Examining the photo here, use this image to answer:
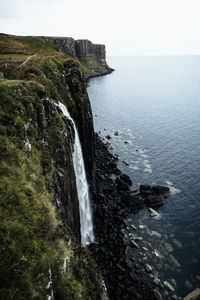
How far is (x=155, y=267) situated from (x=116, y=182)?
1863cm

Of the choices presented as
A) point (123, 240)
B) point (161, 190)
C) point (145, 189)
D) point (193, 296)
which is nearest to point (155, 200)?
point (161, 190)

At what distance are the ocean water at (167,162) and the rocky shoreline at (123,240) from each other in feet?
4.65

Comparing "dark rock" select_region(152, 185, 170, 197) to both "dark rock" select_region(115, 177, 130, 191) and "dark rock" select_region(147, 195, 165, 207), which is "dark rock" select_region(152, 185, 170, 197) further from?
"dark rock" select_region(115, 177, 130, 191)

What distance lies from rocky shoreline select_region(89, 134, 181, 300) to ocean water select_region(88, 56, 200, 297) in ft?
4.65

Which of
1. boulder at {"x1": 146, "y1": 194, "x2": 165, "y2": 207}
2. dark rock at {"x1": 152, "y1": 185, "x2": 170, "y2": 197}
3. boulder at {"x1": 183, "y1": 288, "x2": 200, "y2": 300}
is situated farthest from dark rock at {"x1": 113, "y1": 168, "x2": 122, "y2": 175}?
boulder at {"x1": 183, "y1": 288, "x2": 200, "y2": 300}

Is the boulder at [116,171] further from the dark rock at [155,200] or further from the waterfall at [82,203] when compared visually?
the waterfall at [82,203]

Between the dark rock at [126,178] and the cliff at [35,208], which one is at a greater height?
the cliff at [35,208]

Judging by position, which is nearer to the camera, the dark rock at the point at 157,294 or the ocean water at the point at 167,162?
the dark rock at the point at 157,294

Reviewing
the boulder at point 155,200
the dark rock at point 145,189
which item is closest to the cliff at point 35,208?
the boulder at point 155,200

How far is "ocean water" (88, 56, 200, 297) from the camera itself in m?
26.1

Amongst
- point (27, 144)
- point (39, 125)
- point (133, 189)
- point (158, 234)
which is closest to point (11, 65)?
point (39, 125)

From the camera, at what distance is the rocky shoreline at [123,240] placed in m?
22.2

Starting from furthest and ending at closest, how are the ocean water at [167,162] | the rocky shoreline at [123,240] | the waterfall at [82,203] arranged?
the ocean water at [167,162] → the waterfall at [82,203] → the rocky shoreline at [123,240]

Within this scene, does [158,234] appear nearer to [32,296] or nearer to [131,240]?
[131,240]
